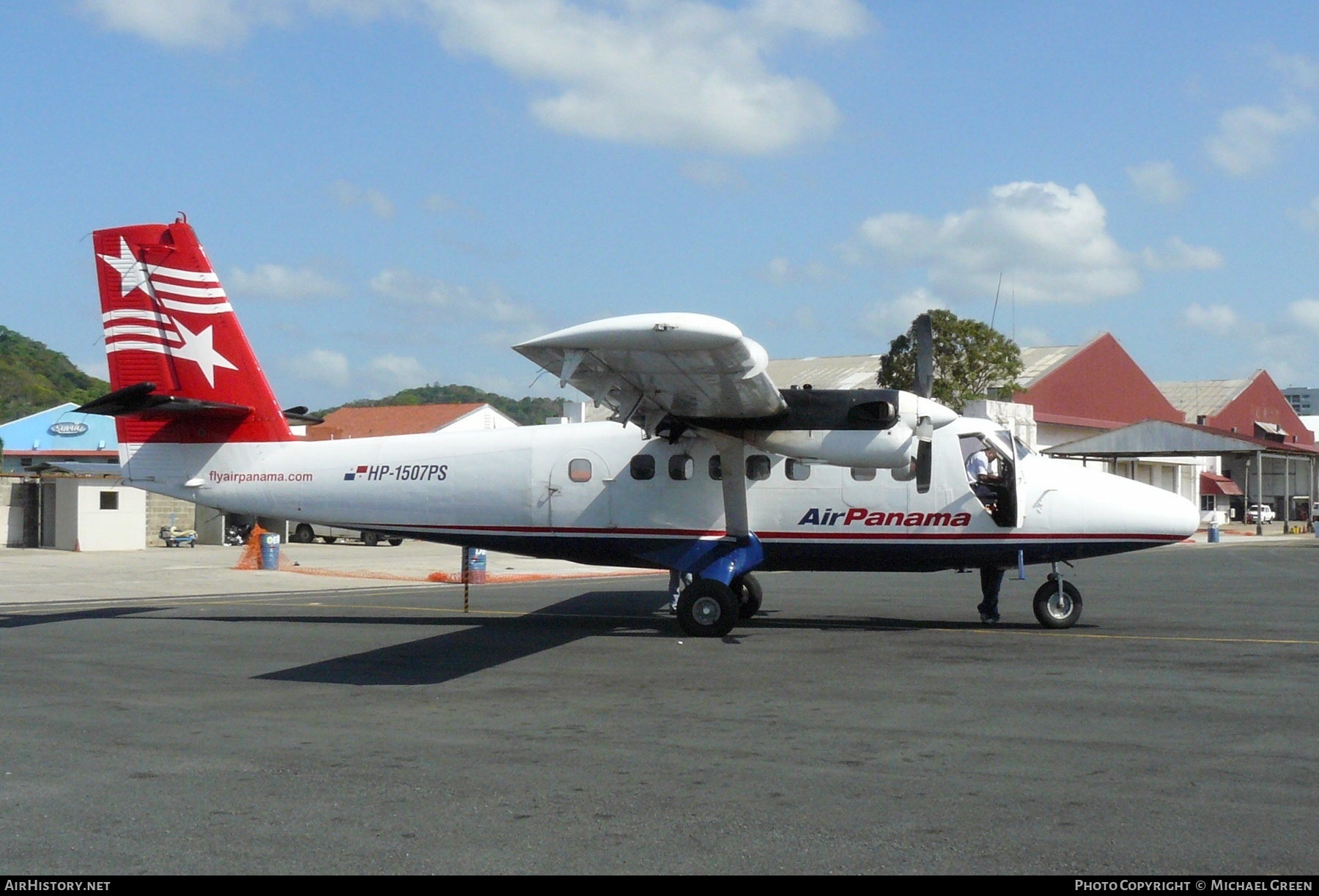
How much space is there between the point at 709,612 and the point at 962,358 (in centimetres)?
3726

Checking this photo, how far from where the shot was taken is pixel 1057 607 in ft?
46.9

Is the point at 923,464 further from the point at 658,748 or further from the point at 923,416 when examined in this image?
the point at 658,748

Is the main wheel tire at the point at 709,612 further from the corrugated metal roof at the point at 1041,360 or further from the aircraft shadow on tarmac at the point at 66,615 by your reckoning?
the corrugated metal roof at the point at 1041,360

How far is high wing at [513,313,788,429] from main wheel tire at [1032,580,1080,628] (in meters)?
4.24

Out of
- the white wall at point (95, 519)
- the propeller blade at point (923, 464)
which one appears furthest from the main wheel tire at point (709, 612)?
the white wall at point (95, 519)

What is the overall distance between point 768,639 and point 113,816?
8.56 metres

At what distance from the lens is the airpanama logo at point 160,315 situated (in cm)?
1551

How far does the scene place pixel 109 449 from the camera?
48.6 m

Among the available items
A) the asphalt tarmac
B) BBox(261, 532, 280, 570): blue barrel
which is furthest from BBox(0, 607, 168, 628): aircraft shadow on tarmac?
BBox(261, 532, 280, 570): blue barrel

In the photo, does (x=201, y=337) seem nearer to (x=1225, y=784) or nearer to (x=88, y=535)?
(x=1225, y=784)

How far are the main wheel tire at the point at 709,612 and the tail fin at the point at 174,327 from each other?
628 cm

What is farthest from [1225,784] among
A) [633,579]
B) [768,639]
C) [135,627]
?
[633,579]

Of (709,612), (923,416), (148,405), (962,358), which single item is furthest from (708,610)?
(962,358)
